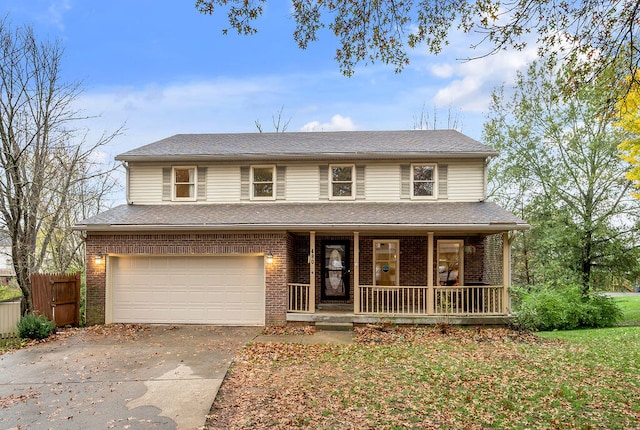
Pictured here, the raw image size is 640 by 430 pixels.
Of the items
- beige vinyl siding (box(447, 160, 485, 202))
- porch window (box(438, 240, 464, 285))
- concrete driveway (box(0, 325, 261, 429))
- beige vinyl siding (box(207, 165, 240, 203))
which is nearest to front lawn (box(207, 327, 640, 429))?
concrete driveway (box(0, 325, 261, 429))

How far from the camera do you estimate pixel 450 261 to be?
13.7 m

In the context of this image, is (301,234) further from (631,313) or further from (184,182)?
(631,313)

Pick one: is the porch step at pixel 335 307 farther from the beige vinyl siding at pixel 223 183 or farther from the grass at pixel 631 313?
the grass at pixel 631 313

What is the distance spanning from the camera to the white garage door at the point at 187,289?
12.2 meters

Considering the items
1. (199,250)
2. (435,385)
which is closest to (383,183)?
(199,250)

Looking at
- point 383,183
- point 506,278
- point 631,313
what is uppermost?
point 383,183

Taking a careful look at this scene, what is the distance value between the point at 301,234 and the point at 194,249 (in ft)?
11.0

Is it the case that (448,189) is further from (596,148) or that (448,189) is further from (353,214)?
(596,148)

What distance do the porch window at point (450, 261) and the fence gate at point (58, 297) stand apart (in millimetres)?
11296

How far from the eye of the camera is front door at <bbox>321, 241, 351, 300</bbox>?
13775mm

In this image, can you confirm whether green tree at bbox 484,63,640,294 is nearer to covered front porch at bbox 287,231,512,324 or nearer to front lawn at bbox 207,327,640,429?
covered front porch at bbox 287,231,512,324

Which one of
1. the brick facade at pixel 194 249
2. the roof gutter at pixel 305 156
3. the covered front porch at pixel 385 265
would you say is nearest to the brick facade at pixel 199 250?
the brick facade at pixel 194 249

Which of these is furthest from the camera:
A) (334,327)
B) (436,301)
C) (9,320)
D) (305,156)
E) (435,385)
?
(305,156)

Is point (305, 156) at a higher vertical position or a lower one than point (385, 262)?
higher
